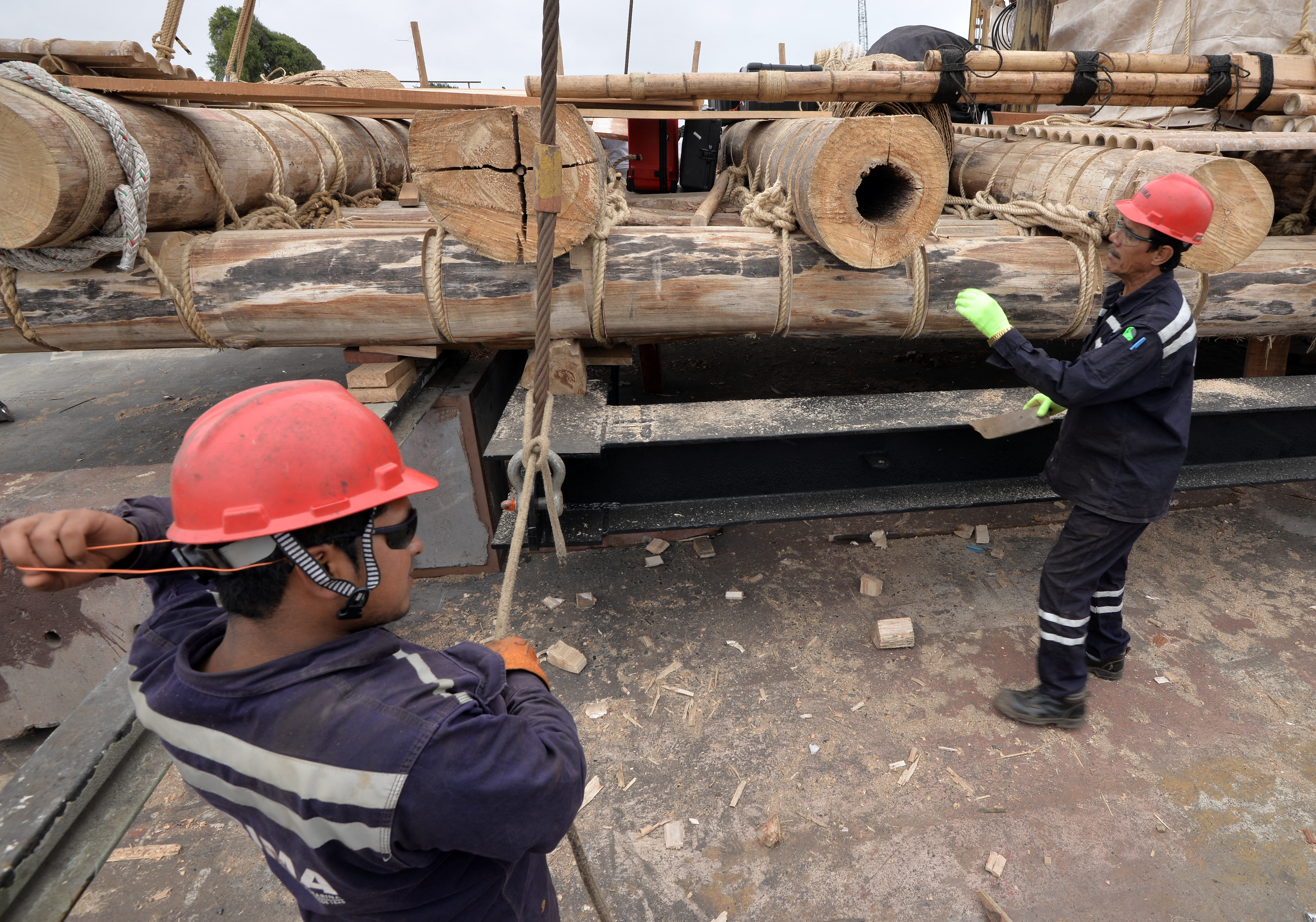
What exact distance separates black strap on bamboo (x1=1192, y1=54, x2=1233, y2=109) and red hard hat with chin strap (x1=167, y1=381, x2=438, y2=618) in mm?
4374

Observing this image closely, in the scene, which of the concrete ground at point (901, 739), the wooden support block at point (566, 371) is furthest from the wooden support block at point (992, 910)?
the wooden support block at point (566, 371)

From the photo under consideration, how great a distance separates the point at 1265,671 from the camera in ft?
10.1

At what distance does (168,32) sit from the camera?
3705mm

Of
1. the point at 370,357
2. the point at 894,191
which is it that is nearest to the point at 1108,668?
the point at 894,191

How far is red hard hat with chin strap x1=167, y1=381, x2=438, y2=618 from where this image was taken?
3.07ft

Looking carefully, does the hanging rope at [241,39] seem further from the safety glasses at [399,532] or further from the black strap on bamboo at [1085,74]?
the safety glasses at [399,532]

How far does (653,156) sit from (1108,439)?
4923mm

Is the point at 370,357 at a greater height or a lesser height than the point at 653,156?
lesser

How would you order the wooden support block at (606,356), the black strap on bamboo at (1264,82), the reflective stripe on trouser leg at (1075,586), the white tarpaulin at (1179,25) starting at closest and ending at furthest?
the reflective stripe on trouser leg at (1075,586) < the wooden support block at (606,356) < the black strap on bamboo at (1264,82) < the white tarpaulin at (1179,25)

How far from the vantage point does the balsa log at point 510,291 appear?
277cm

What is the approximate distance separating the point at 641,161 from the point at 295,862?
624cm

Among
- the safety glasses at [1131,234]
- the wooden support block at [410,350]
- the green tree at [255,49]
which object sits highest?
the green tree at [255,49]

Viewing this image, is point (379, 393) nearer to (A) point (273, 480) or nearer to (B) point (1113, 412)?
(A) point (273, 480)

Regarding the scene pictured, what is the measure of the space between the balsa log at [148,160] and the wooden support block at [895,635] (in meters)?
3.56
